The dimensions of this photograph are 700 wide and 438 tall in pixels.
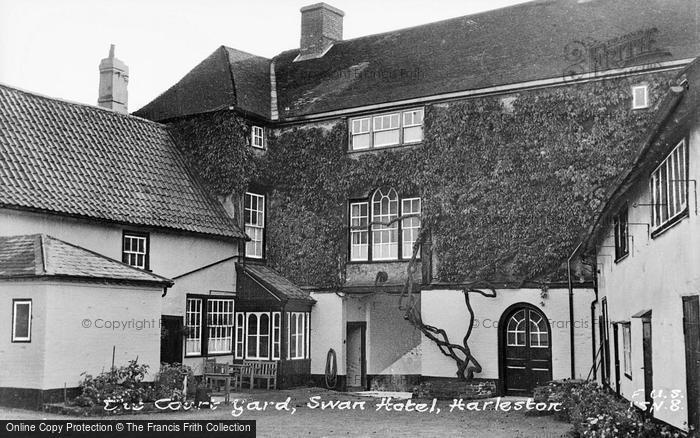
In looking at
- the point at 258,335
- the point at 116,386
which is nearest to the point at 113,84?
the point at 258,335

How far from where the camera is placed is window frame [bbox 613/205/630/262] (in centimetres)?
1731

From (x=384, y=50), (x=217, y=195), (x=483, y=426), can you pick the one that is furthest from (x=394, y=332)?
(x=483, y=426)

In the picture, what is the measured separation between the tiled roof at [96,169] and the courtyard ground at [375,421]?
19.8 ft

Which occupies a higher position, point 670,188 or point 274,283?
point 670,188

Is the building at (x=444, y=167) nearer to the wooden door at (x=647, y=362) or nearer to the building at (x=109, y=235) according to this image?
the building at (x=109, y=235)

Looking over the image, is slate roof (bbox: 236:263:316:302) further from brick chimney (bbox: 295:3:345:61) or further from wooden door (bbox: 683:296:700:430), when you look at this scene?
wooden door (bbox: 683:296:700:430)

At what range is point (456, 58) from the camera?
2658 cm

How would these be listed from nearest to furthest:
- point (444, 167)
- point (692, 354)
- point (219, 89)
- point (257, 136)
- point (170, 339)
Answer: point (692, 354) < point (170, 339) < point (444, 167) < point (257, 136) < point (219, 89)

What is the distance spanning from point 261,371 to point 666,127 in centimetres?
1737

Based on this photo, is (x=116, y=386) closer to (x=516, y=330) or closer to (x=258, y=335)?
(x=258, y=335)

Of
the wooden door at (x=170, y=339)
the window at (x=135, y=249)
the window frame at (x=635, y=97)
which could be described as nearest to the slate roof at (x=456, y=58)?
the window frame at (x=635, y=97)

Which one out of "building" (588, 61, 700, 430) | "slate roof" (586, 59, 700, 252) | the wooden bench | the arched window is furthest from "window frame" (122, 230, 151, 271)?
"slate roof" (586, 59, 700, 252)

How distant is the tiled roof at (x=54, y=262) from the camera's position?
62.6 ft

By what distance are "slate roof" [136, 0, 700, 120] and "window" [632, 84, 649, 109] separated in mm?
675
